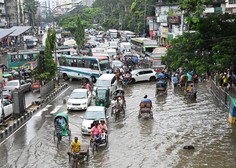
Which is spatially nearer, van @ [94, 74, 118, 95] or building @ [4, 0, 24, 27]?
van @ [94, 74, 118, 95]

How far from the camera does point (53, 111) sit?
27.0 m

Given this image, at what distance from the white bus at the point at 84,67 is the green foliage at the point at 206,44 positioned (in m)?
19.3

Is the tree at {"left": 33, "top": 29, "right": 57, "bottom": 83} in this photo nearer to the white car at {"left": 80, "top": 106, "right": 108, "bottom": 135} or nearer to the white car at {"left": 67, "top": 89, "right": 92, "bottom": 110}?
the white car at {"left": 67, "top": 89, "right": 92, "bottom": 110}

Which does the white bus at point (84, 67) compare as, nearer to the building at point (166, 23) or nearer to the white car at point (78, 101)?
the white car at point (78, 101)

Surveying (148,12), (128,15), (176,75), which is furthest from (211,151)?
(128,15)

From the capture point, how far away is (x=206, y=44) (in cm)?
2022

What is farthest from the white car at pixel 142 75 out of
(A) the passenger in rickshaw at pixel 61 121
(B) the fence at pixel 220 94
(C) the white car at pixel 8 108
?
(A) the passenger in rickshaw at pixel 61 121

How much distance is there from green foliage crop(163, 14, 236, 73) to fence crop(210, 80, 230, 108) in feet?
19.9

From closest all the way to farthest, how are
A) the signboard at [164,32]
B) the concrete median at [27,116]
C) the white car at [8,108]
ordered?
the concrete median at [27,116], the white car at [8,108], the signboard at [164,32]

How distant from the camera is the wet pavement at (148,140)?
54.0 ft

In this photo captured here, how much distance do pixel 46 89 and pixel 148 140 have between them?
14544 mm

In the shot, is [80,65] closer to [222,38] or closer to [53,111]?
[53,111]

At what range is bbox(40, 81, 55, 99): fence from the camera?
100 ft

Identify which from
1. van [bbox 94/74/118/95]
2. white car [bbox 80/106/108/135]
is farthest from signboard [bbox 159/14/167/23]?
white car [bbox 80/106/108/135]
